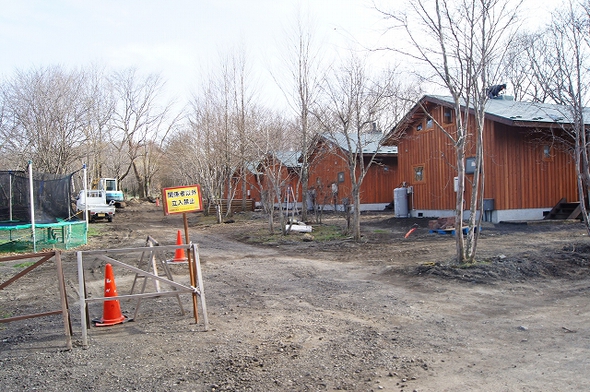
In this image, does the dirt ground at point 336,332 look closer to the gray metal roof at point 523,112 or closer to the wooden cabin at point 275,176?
the gray metal roof at point 523,112

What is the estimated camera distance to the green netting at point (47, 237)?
13.1m

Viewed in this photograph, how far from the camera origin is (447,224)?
15367mm

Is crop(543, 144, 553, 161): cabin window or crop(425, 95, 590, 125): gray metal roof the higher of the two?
crop(425, 95, 590, 125): gray metal roof

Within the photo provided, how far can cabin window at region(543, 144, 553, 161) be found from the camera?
1859 cm

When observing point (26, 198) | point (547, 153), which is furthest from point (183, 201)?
point (547, 153)

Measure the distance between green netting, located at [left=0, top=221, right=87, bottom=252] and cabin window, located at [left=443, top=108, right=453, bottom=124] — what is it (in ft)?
48.8

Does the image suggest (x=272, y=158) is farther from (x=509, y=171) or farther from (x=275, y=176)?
(x=509, y=171)

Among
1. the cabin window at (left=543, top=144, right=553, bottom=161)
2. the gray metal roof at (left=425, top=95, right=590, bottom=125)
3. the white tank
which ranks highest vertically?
the gray metal roof at (left=425, top=95, right=590, bottom=125)

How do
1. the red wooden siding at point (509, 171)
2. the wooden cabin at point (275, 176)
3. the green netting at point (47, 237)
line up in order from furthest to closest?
the red wooden siding at point (509, 171), the wooden cabin at point (275, 176), the green netting at point (47, 237)

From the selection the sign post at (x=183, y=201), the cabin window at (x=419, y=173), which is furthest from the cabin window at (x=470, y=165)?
the sign post at (x=183, y=201)

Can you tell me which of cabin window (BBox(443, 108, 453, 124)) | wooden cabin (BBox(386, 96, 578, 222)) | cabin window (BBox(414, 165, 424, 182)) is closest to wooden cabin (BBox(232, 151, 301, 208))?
wooden cabin (BBox(386, 96, 578, 222))

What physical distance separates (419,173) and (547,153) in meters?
5.54

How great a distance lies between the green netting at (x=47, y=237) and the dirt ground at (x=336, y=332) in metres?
3.03

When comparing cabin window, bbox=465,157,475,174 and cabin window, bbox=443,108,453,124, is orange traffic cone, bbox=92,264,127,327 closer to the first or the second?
cabin window, bbox=465,157,475,174
